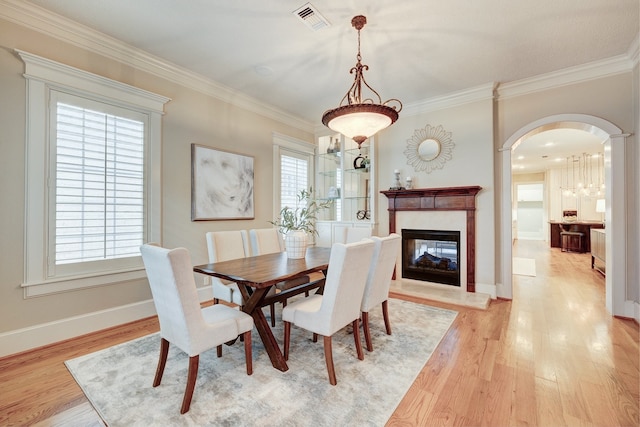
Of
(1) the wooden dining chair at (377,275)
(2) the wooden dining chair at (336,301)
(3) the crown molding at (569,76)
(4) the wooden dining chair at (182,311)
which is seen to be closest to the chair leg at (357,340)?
(2) the wooden dining chair at (336,301)

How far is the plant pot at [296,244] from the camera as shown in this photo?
9.02ft

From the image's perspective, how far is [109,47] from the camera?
2748 mm

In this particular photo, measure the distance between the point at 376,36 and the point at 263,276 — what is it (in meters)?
2.49

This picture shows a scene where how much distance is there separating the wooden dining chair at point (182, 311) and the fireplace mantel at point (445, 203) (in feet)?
10.9

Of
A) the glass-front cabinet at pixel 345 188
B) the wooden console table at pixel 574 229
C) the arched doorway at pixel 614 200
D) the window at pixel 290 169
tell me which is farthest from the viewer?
the wooden console table at pixel 574 229

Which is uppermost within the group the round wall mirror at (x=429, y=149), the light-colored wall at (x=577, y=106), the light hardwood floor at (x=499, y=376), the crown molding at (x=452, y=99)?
the crown molding at (x=452, y=99)

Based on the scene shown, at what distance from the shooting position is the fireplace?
13.4 feet

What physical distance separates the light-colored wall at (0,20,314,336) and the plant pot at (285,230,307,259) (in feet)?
4.80

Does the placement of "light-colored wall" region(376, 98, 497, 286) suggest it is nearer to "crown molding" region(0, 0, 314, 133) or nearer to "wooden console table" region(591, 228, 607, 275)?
"wooden console table" region(591, 228, 607, 275)

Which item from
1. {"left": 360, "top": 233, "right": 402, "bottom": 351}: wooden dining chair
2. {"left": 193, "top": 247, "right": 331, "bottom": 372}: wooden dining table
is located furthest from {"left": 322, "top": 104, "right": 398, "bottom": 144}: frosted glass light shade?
{"left": 193, "top": 247, "right": 331, "bottom": 372}: wooden dining table

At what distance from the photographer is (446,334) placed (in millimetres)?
2689

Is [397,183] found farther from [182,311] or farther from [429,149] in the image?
[182,311]

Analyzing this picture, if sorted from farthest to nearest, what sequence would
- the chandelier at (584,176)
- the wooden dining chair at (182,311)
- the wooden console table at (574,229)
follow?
the chandelier at (584,176)
the wooden console table at (574,229)
the wooden dining chair at (182,311)

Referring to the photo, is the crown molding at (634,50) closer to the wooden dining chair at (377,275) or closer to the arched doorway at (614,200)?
the arched doorway at (614,200)
